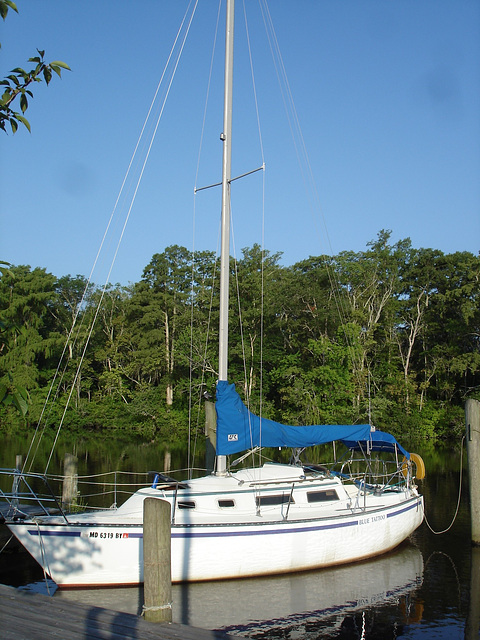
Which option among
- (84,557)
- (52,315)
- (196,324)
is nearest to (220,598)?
(84,557)

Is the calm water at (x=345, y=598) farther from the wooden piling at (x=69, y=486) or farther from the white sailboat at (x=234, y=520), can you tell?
the wooden piling at (x=69, y=486)

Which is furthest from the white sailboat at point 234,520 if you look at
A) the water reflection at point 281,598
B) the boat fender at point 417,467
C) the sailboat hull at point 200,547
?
the boat fender at point 417,467

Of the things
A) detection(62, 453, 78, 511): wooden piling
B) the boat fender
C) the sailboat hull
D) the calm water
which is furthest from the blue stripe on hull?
detection(62, 453, 78, 511): wooden piling

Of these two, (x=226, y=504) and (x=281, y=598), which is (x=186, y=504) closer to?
(x=226, y=504)

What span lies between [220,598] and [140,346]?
121 feet

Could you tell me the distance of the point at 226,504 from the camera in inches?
517

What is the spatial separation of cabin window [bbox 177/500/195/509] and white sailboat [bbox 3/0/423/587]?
0.02m

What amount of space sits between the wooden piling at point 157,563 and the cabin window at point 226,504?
5809 millimetres

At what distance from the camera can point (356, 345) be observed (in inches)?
1500

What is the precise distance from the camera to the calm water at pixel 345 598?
10336 millimetres

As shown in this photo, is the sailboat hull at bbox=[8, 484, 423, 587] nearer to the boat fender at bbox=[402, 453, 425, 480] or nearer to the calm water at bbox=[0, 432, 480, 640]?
the calm water at bbox=[0, 432, 480, 640]

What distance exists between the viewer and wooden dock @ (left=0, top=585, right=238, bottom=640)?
19.4ft

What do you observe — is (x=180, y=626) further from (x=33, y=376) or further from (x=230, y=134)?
(x=33, y=376)

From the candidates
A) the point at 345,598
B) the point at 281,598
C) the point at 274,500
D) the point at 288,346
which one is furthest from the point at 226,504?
the point at 288,346
